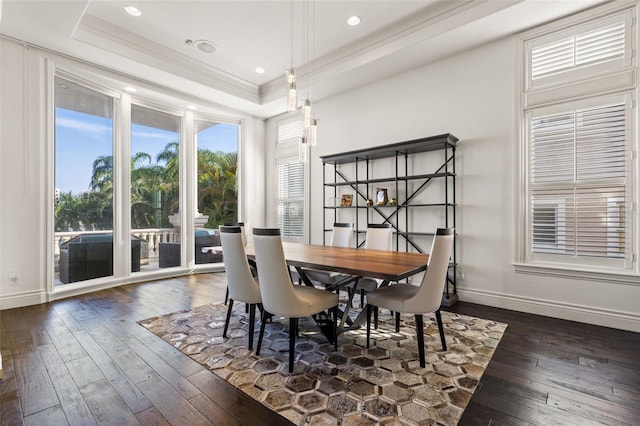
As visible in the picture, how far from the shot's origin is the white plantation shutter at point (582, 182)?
294 cm

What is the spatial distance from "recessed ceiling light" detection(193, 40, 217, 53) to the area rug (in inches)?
137

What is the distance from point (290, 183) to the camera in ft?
20.0

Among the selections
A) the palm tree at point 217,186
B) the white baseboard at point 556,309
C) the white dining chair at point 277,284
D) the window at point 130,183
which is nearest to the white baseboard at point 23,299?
the window at point 130,183

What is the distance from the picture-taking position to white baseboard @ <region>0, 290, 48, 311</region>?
348 centimetres

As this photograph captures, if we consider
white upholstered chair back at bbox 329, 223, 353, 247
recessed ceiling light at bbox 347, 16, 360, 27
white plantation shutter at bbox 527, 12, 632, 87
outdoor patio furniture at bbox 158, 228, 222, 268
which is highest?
recessed ceiling light at bbox 347, 16, 360, 27

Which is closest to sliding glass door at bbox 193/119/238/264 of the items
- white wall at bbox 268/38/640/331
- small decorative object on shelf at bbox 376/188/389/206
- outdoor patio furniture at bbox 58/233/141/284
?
outdoor patio furniture at bbox 58/233/141/284

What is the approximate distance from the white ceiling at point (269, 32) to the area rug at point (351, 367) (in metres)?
3.13

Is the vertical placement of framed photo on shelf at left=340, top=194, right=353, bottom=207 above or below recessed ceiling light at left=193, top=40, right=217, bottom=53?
below

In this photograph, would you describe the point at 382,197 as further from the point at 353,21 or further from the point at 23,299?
the point at 23,299

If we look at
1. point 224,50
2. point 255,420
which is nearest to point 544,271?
point 255,420

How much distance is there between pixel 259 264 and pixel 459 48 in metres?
3.50

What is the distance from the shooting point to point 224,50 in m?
4.31

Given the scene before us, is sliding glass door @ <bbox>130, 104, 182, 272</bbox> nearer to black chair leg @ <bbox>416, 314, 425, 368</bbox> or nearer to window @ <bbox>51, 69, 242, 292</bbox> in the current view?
window @ <bbox>51, 69, 242, 292</bbox>

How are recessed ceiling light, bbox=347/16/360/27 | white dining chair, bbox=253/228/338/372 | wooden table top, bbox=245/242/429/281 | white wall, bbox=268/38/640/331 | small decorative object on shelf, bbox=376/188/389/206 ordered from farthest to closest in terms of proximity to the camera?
small decorative object on shelf, bbox=376/188/389/206 → recessed ceiling light, bbox=347/16/360/27 → white wall, bbox=268/38/640/331 → white dining chair, bbox=253/228/338/372 → wooden table top, bbox=245/242/429/281
